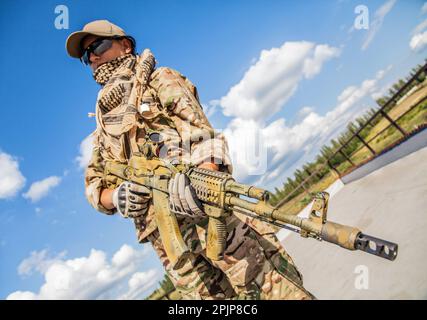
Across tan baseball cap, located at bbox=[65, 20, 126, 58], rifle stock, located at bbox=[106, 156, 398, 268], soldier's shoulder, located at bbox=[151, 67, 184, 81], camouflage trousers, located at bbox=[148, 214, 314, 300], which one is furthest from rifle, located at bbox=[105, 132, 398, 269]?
tan baseball cap, located at bbox=[65, 20, 126, 58]

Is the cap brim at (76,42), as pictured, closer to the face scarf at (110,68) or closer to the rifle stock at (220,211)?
the face scarf at (110,68)

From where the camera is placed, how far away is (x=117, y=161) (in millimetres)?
3281

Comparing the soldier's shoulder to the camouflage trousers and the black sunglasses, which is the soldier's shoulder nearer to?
the black sunglasses

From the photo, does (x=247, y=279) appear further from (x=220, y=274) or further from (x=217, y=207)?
(x=217, y=207)

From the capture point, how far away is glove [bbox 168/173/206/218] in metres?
2.28

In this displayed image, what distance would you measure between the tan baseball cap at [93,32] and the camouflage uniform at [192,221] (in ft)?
1.32

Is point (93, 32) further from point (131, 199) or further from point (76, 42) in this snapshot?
point (131, 199)

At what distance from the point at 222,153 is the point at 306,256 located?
12.2 ft

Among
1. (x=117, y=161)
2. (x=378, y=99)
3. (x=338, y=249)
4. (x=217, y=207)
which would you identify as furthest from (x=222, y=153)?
(x=378, y=99)

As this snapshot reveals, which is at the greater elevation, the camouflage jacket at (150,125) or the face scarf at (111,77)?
the face scarf at (111,77)

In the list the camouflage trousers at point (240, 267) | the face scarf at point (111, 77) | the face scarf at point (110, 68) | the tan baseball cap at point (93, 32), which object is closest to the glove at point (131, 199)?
the camouflage trousers at point (240, 267)

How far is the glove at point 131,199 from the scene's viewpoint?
276 centimetres

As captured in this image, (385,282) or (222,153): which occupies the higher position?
(222,153)
